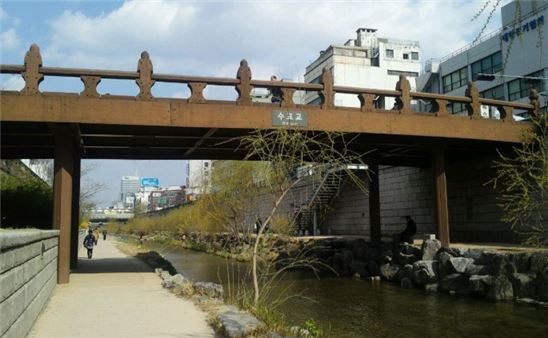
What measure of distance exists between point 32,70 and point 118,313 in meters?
7.78

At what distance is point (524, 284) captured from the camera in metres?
14.7

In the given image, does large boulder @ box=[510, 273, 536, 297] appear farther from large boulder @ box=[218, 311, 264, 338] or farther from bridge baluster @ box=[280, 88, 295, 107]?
large boulder @ box=[218, 311, 264, 338]

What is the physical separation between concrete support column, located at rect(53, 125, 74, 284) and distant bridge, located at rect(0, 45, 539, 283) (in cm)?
3

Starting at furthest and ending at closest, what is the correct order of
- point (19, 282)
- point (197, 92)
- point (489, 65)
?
1. point (489, 65)
2. point (197, 92)
3. point (19, 282)

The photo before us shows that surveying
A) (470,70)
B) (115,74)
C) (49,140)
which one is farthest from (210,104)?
(470,70)

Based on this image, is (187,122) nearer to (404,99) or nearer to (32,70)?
(32,70)

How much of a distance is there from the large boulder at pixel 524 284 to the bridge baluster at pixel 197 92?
10523mm

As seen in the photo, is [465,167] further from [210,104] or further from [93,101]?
[93,101]

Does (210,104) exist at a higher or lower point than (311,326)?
higher

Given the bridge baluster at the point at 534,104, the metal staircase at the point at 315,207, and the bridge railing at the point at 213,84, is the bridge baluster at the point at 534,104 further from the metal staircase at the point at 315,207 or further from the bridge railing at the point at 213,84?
the metal staircase at the point at 315,207

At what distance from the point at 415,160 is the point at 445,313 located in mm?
12757

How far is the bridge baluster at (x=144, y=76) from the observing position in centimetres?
1459

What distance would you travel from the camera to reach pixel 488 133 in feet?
60.3

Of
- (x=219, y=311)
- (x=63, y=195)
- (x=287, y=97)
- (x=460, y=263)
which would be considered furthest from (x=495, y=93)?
(x=219, y=311)
